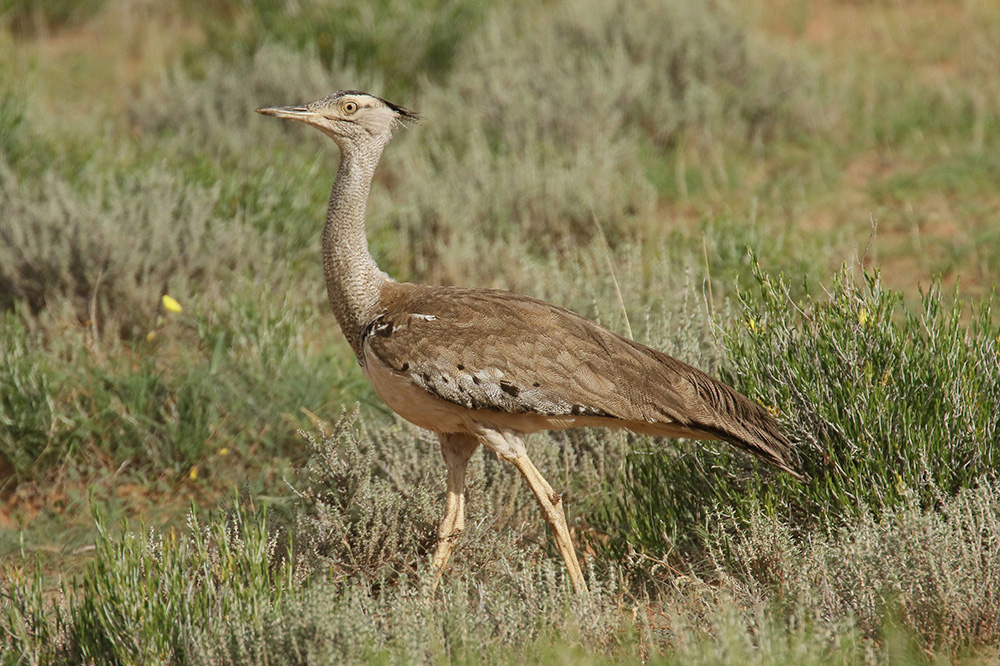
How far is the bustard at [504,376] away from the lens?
342 cm

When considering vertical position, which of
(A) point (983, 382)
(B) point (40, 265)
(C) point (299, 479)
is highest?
(A) point (983, 382)

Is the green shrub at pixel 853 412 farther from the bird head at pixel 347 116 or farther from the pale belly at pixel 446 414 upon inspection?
the bird head at pixel 347 116

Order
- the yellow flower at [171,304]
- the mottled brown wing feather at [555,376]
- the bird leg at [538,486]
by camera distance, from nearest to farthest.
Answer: the mottled brown wing feather at [555,376] < the bird leg at [538,486] < the yellow flower at [171,304]

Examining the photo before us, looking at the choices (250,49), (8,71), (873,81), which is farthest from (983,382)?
(8,71)

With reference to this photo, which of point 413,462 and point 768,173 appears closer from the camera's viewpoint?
point 413,462

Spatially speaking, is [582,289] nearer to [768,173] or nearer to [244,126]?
[768,173]

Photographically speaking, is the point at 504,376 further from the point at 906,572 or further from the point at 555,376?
the point at 906,572

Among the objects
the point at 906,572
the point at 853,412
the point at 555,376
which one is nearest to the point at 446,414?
the point at 555,376

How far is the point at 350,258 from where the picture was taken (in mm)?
3773

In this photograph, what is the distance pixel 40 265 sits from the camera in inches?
213

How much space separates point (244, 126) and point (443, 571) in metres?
4.82

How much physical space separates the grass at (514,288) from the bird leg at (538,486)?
0.41 ft

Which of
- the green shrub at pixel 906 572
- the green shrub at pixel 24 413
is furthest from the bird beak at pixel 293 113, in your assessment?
the green shrub at pixel 906 572

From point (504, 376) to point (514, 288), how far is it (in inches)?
90.6
